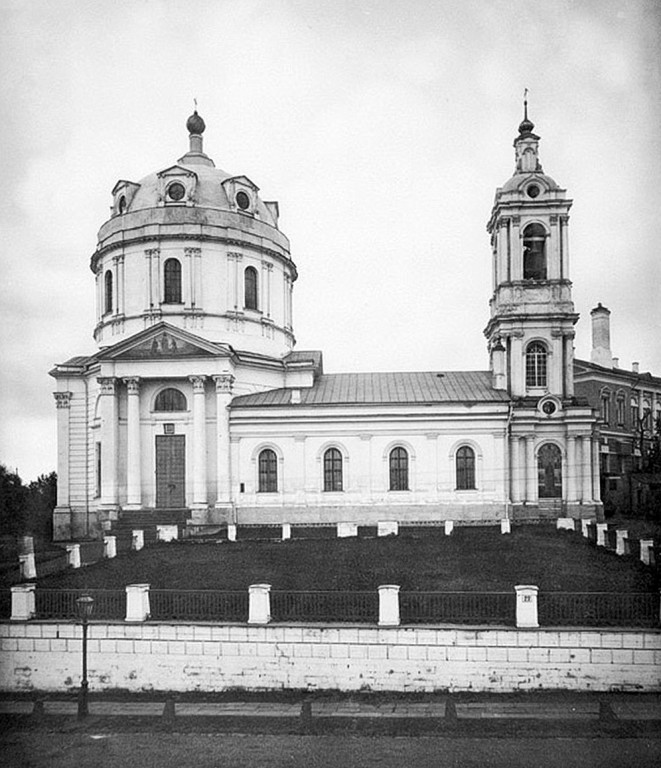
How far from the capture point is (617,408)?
1752 inches

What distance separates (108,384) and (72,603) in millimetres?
19401

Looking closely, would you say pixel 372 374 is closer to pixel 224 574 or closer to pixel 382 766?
pixel 224 574

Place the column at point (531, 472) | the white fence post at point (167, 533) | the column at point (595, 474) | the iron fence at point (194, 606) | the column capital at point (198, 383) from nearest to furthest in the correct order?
the iron fence at point (194, 606) < the white fence post at point (167, 533) < the column capital at point (198, 383) < the column at point (595, 474) < the column at point (531, 472)

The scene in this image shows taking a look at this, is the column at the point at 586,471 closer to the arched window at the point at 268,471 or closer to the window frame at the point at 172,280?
the arched window at the point at 268,471

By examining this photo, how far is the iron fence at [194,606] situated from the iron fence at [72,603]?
689 millimetres

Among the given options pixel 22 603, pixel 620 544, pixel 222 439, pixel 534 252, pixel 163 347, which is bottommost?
pixel 620 544

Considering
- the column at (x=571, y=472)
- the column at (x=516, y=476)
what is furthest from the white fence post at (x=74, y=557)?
the column at (x=571, y=472)

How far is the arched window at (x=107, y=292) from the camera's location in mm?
38656

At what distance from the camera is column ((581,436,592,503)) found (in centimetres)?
3472

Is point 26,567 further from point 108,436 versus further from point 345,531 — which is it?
point 108,436

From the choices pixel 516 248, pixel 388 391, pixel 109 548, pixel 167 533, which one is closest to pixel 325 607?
pixel 109 548

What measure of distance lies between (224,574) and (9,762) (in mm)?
9159

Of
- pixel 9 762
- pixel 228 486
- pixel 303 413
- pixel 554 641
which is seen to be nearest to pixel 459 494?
pixel 303 413

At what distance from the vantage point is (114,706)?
13.7m
